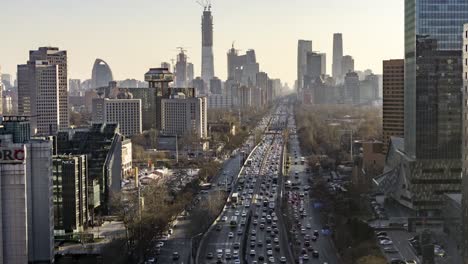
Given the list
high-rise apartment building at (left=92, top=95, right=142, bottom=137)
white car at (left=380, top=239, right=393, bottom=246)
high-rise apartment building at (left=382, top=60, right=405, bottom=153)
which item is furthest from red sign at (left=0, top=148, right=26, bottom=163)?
high-rise apartment building at (left=92, top=95, right=142, bottom=137)

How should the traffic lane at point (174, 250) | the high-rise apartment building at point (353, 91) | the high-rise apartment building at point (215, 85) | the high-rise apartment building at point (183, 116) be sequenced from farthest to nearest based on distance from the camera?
1. the high-rise apartment building at point (215, 85)
2. the high-rise apartment building at point (353, 91)
3. the high-rise apartment building at point (183, 116)
4. the traffic lane at point (174, 250)

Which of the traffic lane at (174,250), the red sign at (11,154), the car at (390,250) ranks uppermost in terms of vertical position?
the red sign at (11,154)

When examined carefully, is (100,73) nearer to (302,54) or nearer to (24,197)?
(302,54)

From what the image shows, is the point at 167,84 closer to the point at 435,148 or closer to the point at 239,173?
the point at 239,173

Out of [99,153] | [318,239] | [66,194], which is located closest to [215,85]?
[99,153]

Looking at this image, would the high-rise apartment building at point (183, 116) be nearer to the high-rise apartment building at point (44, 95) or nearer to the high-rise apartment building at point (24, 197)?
the high-rise apartment building at point (44, 95)

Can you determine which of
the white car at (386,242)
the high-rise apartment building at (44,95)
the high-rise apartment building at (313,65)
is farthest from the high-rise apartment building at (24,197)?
the high-rise apartment building at (313,65)

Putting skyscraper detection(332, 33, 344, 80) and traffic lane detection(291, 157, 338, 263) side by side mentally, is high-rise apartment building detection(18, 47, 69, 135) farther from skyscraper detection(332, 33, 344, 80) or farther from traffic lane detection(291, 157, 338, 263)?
skyscraper detection(332, 33, 344, 80)
